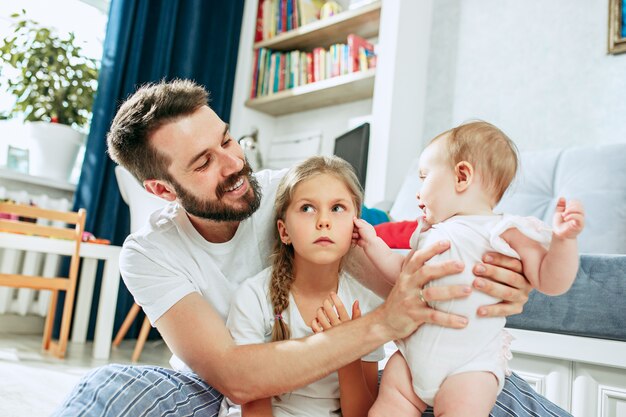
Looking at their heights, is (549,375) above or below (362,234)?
below

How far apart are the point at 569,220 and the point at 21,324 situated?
315cm

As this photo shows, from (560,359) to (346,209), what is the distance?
704mm

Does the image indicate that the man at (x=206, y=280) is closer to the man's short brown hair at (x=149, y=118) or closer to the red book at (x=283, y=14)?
the man's short brown hair at (x=149, y=118)

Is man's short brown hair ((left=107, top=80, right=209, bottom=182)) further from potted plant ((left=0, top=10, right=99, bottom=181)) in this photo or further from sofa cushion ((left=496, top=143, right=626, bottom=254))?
potted plant ((left=0, top=10, right=99, bottom=181))

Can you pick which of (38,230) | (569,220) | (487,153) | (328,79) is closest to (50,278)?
(38,230)

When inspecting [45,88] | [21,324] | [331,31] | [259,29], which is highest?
[259,29]

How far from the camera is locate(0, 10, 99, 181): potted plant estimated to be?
303cm

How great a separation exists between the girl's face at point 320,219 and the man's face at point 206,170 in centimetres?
14

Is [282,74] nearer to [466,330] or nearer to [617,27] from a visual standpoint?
[617,27]

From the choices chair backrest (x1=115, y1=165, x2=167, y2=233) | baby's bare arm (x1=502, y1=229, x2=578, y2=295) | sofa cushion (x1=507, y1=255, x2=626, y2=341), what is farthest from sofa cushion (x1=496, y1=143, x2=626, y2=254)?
chair backrest (x1=115, y1=165, x2=167, y2=233)

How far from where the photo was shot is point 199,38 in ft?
11.7

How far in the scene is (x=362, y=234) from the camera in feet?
3.22

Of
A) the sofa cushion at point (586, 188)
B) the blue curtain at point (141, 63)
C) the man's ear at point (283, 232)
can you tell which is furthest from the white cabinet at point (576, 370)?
the blue curtain at point (141, 63)

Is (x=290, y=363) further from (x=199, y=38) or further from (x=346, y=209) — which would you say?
(x=199, y=38)
